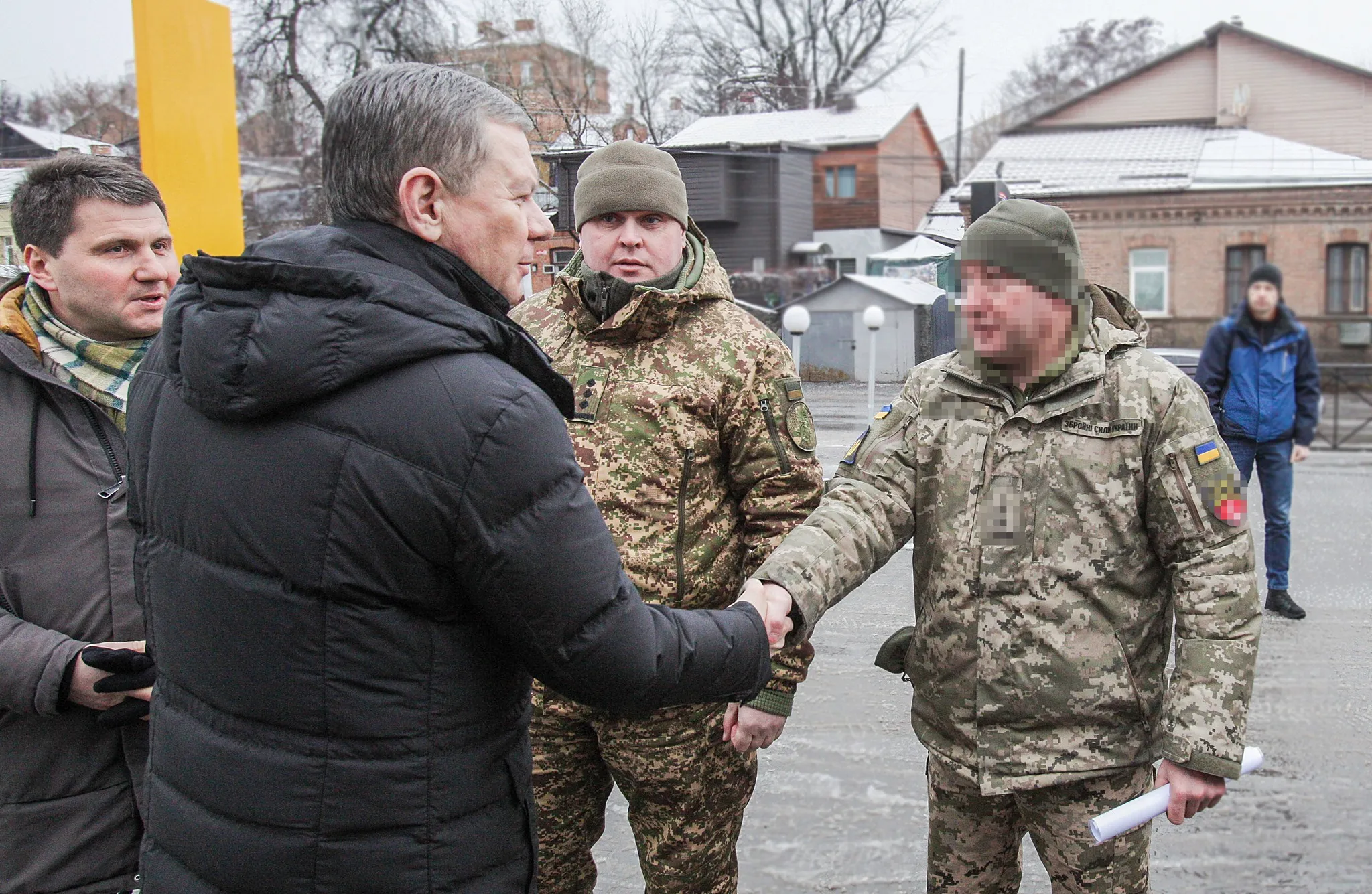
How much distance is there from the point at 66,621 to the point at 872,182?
26.0m

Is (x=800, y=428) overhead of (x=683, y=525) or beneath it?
overhead

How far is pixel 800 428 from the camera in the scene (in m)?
2.54

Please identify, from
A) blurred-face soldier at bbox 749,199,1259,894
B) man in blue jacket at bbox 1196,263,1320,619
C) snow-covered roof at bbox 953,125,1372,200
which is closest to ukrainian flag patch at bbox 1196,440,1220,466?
blurred-face soldier at bbox 749,199,1259,894

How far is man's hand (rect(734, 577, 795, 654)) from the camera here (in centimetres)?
200

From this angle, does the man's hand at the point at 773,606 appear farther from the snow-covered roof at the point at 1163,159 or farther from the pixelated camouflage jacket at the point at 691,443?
the snow-covered roof at the point at 1163,159

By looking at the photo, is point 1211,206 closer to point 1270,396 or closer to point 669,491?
point 1270,396

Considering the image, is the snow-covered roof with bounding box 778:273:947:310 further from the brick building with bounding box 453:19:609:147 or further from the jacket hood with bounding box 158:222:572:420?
the jacket hood with bounding box 158:222:572:420

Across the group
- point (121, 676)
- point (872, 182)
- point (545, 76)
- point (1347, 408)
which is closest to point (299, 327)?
point (121, 676)

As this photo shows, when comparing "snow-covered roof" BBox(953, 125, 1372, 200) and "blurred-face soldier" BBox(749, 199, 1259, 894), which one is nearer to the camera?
"blurred-face soldier" BBox(749, 199, 1259, 894)

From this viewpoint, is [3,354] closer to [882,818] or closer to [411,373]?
[411,373]

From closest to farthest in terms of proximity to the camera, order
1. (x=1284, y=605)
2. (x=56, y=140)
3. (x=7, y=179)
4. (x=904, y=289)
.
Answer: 1. (x=7, y=179)
2. (x=56, y=140)
3. (x=904, y=289)
4. (x=1284, y=605)

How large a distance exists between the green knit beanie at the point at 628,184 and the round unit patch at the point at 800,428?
549 millimetres

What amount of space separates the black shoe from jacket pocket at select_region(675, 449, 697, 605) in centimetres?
479

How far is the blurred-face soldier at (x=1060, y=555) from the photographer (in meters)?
2.03
